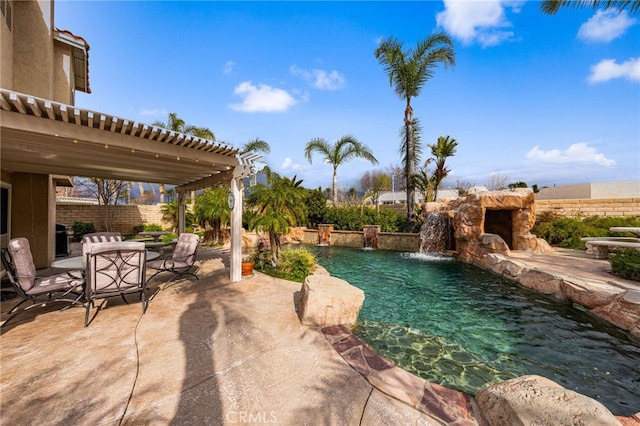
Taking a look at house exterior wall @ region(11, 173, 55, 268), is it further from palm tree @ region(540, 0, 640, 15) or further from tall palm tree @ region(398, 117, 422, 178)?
palm tree @ region(540, 0, 640, 15)

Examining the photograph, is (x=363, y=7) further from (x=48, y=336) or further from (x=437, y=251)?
(x=48, y=336)

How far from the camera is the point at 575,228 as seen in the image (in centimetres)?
1152

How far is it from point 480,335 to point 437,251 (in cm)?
887

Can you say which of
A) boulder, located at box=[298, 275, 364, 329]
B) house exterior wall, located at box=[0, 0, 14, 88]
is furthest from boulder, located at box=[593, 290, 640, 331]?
house exterior wall, located at box=[0, 0, 14, 88]

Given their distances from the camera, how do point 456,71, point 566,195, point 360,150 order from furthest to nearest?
1. point 566,195
2. point 360,150
3. point 456,71

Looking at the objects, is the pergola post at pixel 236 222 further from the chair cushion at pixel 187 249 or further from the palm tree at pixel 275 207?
the palm tree at pixel 275 207

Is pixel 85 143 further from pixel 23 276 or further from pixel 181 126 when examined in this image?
pixel 181 126

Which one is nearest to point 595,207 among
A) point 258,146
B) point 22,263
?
point 22,263

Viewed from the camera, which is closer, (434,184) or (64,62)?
(64,62)

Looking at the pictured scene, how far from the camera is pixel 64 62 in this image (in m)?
8.41

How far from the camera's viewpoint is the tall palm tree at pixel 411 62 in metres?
14.2

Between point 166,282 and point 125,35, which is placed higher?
point 125,35

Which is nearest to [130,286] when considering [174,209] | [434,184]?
[174,209]

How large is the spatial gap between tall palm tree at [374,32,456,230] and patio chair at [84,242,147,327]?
1406 centimetres
